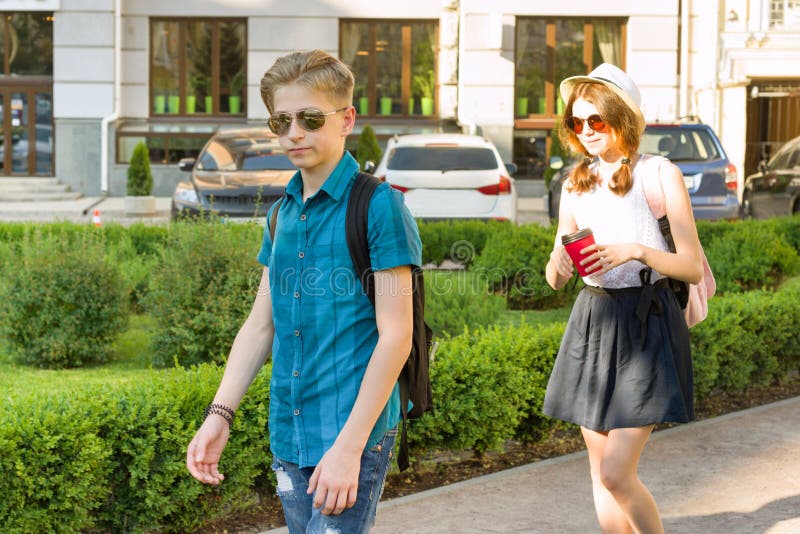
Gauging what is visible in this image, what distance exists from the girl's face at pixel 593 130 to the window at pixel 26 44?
25886mm

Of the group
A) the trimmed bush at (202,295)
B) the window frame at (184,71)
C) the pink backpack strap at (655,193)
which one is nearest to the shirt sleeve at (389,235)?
the pink backpack strap at (655,193)

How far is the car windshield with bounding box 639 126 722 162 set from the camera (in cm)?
1655

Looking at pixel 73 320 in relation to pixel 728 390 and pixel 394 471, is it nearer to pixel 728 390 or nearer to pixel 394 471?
pixel 394 471

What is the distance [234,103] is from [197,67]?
123 cm

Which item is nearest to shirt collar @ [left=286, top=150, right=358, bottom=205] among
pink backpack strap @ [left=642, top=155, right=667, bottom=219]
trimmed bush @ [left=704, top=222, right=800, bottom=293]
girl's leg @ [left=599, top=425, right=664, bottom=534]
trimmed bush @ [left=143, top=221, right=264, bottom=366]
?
pink backpack strap @ [left=642, top=155, right=667, bottom=219]

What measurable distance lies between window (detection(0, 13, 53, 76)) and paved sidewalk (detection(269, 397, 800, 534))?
2423 centimetres

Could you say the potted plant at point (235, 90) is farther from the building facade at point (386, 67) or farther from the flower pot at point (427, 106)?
the flower pot at point (427, 106)

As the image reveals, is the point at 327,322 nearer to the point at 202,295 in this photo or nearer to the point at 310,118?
the point at 310,118

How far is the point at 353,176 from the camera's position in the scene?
3.08m

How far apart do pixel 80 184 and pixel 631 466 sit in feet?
80.5

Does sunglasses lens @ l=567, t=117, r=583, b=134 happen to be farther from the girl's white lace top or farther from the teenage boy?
the teenage boy

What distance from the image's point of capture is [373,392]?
2.90 m

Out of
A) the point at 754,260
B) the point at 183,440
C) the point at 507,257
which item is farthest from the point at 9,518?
the point at 754,260

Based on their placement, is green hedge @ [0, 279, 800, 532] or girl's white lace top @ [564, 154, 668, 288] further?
green hedge @ [0, 279, 800, 532]
